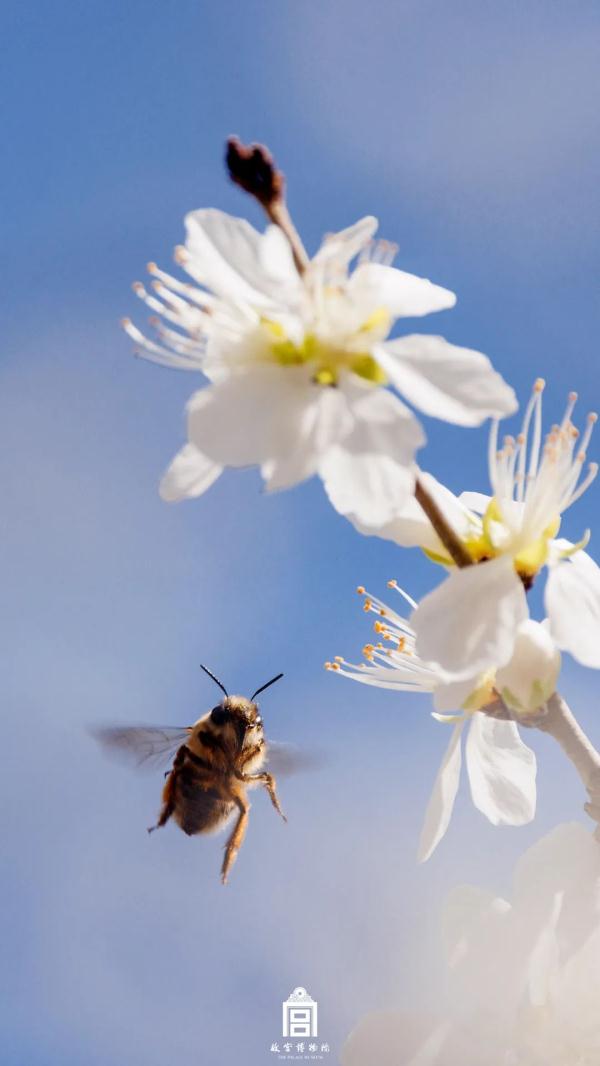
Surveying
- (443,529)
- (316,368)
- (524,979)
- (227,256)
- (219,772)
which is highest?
(227,256)

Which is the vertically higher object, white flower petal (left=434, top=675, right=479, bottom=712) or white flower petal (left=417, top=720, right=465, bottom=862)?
white flower petal (left=434, top=675, right=479, bottom=712)

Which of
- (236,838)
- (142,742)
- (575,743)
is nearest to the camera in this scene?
(575,743)

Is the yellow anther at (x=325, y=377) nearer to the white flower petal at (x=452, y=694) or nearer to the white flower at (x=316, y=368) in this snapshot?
the white flower at (x=316, y=368)

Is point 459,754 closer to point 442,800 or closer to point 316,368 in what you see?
point 442,800

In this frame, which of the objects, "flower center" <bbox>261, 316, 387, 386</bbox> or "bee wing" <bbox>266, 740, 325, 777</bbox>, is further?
"bee wing" <bbox>266, 740, 325, 777</bbox>

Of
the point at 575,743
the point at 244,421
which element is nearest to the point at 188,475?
the point at 244,421

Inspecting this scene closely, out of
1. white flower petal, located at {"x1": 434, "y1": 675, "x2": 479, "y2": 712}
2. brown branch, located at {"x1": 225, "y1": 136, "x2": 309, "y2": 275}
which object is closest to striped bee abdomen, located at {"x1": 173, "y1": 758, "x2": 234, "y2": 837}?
white flower petal, located at {"x1": 434, "y1": 675, "x2": 479, "y2": 712}

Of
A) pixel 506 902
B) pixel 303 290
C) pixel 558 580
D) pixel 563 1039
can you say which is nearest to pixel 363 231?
pixel 303 290

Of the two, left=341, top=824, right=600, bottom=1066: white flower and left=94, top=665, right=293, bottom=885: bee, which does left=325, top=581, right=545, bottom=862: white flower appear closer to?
left=341, top=824, right=600, bottom=1066: white flower
